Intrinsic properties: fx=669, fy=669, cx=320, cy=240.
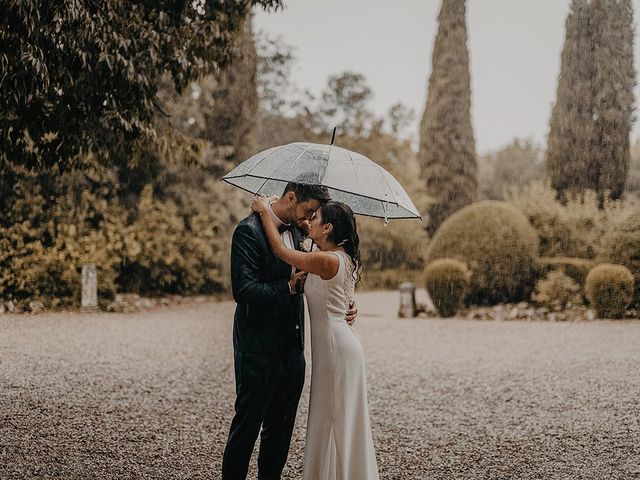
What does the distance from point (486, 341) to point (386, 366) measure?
2.28 meters

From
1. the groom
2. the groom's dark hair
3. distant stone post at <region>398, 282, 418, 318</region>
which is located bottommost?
distant stone post at <region>398, 282, 418, 318</region>

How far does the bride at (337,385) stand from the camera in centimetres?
283

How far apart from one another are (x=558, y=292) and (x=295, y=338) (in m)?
9.51

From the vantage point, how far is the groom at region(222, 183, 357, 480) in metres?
2.65

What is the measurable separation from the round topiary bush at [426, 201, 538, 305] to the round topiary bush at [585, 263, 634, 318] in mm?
1307

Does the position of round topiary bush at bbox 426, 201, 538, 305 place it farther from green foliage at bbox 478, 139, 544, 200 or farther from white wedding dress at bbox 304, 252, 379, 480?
green foliage at bbox 478, 139, 544, 200

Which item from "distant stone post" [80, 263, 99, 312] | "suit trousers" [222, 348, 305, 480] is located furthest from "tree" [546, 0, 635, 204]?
"suit trousers" [222, 348, 305, 480]

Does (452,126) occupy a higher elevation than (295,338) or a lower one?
higher

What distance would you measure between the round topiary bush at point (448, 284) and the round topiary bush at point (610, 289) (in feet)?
6.33

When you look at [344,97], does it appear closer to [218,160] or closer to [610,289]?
[218,160]

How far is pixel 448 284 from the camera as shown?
11.0 meters

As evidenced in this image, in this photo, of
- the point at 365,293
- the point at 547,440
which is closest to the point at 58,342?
the point at 547,440

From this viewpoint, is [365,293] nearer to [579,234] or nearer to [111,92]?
[579,234]

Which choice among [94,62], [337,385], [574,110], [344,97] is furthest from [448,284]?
[344,97]
